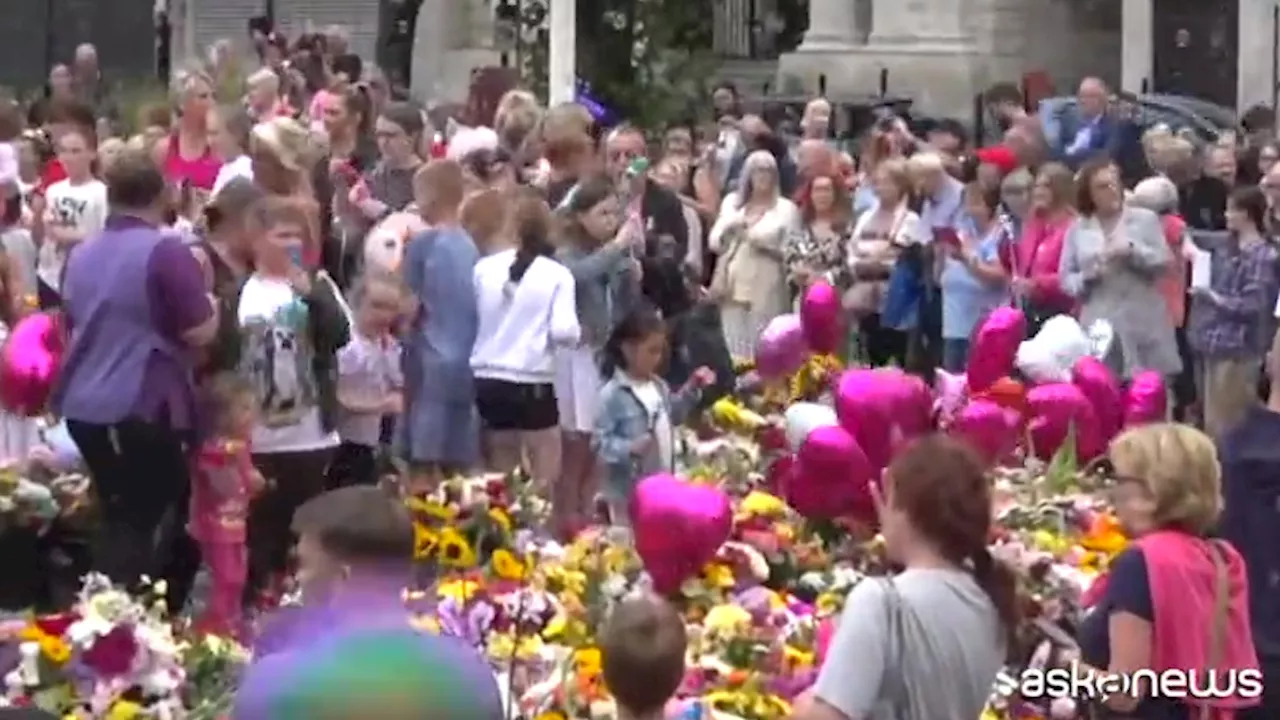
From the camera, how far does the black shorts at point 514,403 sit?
11.2 metres

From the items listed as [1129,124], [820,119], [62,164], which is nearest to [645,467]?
[62,164]

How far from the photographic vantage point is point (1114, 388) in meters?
10.1

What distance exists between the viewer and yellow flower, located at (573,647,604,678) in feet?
22.9

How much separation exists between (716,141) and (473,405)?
8221mm

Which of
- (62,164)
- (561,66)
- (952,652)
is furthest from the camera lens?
(561,66)

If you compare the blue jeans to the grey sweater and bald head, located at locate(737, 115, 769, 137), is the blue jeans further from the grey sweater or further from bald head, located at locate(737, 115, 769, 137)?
the grey sweater

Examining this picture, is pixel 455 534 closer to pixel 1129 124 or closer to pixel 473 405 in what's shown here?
pixel 473 405

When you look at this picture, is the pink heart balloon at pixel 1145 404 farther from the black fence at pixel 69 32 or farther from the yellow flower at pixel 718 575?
the black fence at pixel 69 32

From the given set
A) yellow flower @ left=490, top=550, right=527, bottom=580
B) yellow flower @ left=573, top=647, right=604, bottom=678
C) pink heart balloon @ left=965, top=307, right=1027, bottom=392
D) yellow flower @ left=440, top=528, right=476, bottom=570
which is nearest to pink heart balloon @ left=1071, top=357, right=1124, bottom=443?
pink heart balloon @ left=965, top=307, right=1027, bottom=392

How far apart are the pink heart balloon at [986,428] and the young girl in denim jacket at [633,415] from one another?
1441 mm

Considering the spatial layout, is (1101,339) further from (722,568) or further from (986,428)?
(722,568)

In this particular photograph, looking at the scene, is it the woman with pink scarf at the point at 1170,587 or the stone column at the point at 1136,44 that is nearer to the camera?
the woman with pink scarf at the point at 1170,587

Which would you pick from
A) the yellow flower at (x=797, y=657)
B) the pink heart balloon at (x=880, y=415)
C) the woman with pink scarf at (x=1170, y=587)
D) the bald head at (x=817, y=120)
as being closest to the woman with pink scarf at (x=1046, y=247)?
the bald head at (x=817, y=120)

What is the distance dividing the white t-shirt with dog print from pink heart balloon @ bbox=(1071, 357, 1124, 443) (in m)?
2.52
